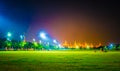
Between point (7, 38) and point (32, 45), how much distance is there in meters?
17.6

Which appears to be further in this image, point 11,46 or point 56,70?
point 11,46

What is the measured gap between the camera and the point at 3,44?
130 metres

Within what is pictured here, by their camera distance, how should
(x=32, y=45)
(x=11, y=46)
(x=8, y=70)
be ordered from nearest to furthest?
(x=8, y=70) < (x=11, y=46) < (x=32, y=45)

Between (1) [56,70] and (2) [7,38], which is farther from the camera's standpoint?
(2) [7,38]

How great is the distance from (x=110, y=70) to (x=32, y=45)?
448 feet

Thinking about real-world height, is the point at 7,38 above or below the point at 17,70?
above

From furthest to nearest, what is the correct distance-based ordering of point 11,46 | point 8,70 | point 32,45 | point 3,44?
point 32,45 → point 11,46 → point 3,44 → point 8,70

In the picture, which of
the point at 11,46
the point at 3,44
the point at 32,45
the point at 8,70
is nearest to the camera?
the point at 8,70

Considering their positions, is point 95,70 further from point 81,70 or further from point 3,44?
point 3,44

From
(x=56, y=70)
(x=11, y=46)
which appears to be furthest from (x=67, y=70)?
(x=11, y=46)

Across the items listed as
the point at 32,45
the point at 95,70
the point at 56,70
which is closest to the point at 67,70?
the point at 56,70

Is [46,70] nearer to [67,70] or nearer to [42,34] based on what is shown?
[67,70]

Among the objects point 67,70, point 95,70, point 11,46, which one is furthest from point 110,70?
point 11,46

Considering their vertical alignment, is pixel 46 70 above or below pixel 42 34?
below
